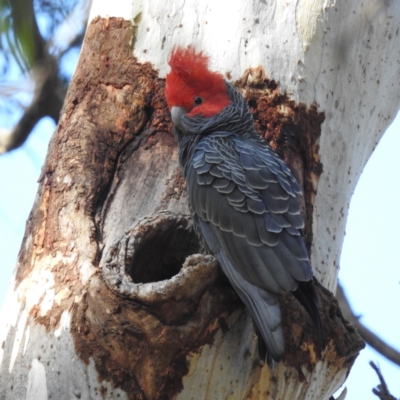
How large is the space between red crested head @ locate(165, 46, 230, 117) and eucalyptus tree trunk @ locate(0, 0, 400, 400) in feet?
0.48

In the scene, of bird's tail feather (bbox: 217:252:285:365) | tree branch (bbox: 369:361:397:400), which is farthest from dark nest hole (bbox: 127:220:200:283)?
tree branch (bbox: 369:361:397:400)

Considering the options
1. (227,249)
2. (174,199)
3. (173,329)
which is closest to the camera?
(173,329)

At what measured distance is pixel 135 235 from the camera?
9.91 ft

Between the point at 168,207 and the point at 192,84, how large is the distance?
2.21 feet

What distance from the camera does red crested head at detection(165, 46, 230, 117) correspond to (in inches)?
132

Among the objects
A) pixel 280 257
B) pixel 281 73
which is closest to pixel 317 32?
pixel 281 73

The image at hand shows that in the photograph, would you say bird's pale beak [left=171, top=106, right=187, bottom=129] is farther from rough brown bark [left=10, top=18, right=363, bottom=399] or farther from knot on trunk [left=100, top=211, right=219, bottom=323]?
knot on trunk [left=100, top=211, right=219, bottom=323]

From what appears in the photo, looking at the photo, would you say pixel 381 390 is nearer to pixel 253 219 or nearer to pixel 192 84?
Answer: pixel 253 219

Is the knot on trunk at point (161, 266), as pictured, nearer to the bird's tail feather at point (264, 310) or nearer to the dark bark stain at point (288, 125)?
the bird's tail feather at point (264, 310)

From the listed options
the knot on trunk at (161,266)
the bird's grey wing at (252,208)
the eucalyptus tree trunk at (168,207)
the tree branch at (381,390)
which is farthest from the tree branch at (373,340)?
the bird's grey wing at (252,208)

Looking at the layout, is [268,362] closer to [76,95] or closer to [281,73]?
[281,73]

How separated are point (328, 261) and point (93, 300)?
4.45 feet

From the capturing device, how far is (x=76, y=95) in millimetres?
3625

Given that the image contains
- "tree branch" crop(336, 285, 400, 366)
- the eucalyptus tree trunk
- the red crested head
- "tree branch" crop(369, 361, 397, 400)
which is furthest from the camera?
"tree branch" crop(336, 285, 400, 366)
